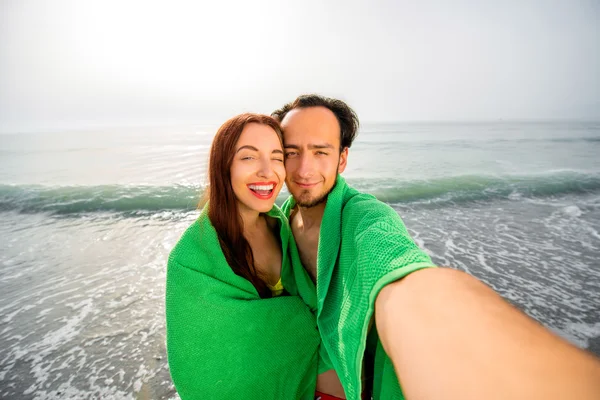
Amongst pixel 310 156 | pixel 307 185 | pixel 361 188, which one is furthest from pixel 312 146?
pixel 361 188

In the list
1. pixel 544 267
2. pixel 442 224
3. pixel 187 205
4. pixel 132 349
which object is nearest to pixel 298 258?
pixel 132 349

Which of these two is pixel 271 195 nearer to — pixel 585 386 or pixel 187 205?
pixel 585 386

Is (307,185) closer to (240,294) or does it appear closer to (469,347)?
(240,294)

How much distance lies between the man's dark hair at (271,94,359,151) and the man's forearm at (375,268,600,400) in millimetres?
2099

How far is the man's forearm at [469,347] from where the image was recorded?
22.5 inches

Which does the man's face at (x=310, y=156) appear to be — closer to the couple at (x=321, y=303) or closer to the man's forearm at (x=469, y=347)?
the couple at (x=321, y=303)

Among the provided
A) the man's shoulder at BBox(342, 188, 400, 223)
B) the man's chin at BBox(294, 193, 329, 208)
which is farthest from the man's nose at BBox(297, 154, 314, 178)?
the man's shoulder at BBox(342, 188, 400, 223)

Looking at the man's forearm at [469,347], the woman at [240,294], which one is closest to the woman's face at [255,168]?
the woman at [240,294]

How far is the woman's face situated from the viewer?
7.09 ft

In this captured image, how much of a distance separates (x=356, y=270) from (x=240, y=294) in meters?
0.94

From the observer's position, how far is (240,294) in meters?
1.90

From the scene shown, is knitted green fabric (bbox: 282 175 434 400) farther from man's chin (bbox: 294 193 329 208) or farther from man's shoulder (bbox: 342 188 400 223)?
man's chin (bbox: 294 193 329 208)

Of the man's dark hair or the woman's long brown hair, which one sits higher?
the man's dark hair

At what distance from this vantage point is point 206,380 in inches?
75.0
